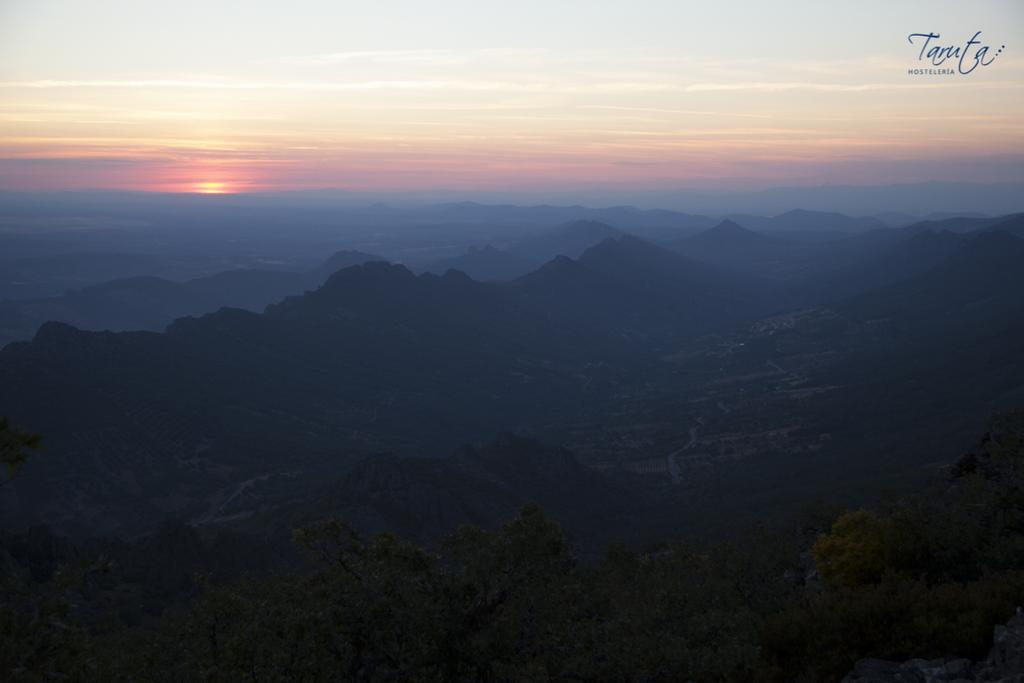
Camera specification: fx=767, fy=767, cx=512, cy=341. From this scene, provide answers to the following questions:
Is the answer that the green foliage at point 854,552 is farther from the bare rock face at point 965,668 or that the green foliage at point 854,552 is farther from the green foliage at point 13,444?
the green foliage at point 13,444

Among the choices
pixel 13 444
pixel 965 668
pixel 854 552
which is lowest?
pixel 854 552

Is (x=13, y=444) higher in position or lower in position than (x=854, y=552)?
higher

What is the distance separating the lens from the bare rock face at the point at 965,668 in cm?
1297

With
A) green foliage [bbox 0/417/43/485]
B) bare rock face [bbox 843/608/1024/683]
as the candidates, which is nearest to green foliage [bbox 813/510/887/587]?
bare rock face [bbox 843/608/1024/683]

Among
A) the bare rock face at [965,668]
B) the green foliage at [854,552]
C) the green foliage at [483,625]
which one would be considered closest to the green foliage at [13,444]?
the green foliage at [483,625]

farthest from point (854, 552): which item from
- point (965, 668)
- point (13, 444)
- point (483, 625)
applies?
point (13, 444)

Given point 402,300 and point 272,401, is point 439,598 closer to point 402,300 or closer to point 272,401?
point 272,401

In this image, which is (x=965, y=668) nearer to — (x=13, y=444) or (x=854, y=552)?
(x=854, y=552)

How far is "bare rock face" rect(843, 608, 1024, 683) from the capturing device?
1297cm

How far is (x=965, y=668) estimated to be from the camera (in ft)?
44.8

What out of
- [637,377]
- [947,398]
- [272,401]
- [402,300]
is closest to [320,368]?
[272,401]

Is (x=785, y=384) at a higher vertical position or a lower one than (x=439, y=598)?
lower

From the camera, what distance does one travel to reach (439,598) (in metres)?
14.7

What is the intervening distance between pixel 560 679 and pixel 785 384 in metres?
135
